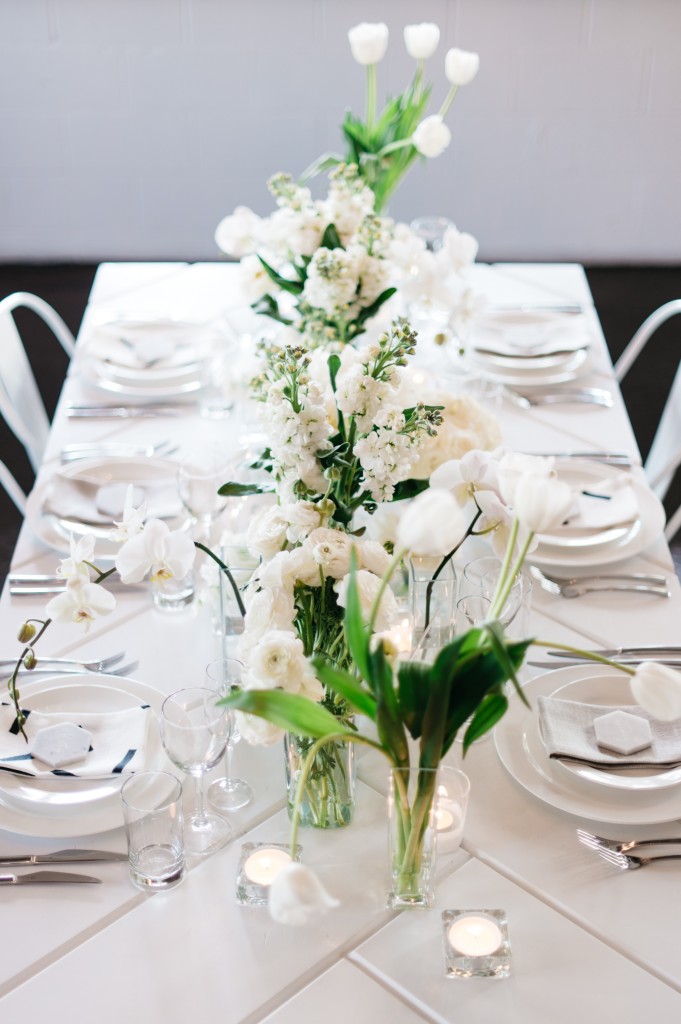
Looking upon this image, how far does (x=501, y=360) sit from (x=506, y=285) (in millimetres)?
464

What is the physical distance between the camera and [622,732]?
140cm

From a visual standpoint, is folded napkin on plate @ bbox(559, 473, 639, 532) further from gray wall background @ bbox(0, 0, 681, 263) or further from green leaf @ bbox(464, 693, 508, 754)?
gray wall background @ bbox(0, 0, 681, 263)

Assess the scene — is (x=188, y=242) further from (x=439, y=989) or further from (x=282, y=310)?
(x=439, y=989)

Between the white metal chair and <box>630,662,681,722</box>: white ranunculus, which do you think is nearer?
<box>630,662,681,722</box>: white ranunculus

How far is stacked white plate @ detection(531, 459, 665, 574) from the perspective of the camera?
1796 mm

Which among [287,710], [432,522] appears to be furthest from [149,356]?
[432,522]

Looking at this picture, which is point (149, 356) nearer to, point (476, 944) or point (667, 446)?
point (667, 446)

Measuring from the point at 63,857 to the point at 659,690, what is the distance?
67cm

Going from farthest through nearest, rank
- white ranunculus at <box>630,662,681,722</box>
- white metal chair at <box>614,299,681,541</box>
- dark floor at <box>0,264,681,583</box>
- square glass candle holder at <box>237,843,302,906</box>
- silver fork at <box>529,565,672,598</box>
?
dark floor at <box>0,264,681,583</box>
white metal chair at <box>614,299,681,541</box>
silver fork at <box>529,565,672,598</box>
square glass candle holder at <box>237,843,302,906</box>
white ranunculus at <box>630,662,681,722</box>

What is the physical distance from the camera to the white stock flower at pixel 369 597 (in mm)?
1143

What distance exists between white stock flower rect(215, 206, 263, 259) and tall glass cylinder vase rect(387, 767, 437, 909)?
53.3 inches

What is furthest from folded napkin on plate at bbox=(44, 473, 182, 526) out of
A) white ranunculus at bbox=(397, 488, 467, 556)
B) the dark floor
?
the dark floor

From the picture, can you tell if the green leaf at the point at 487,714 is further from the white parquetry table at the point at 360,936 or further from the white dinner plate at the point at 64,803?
the white dinner plate at the point at 64,803

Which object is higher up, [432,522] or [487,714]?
[432,522]
